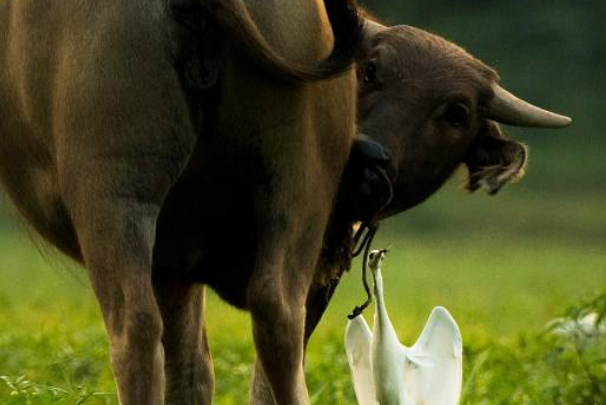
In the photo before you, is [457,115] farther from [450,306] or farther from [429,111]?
[450,306]

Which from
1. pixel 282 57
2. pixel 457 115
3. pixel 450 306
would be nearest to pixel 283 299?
pixel 282 57

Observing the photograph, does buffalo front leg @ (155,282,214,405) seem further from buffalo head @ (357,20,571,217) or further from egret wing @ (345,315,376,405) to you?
buffalo head @ (357,20,571,217)

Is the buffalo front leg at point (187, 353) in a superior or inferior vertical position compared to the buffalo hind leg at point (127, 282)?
inferior

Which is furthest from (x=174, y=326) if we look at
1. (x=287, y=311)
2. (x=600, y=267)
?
(x=600, y=267)

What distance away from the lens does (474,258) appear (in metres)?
23.4

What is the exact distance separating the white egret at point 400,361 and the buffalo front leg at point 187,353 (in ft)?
1.71


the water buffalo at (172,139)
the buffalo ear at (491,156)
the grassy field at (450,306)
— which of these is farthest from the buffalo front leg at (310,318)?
the water buffalo at (172,139)

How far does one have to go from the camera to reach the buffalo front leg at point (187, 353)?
634 cm

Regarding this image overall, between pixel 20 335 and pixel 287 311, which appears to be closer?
pixel 287 311

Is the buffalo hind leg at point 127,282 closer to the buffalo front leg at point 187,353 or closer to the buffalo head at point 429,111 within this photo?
the buffalo front leg at point 187,353

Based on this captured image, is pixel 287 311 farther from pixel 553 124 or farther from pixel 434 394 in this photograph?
pixel 553 124

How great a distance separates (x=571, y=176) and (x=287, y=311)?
79.8 feet

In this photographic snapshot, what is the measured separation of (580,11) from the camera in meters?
31.0

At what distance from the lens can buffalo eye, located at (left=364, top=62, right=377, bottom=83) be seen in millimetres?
6609
